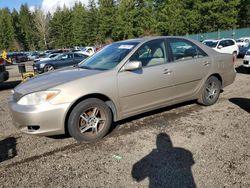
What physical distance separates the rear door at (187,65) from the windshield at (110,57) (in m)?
0.90

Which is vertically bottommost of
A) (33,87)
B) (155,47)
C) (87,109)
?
(87,109)

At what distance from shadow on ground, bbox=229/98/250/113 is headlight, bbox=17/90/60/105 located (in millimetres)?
4032

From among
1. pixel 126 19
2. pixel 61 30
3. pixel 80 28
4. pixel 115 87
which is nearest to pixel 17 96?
pixel 115 87

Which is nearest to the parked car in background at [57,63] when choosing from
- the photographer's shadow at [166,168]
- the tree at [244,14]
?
the photographer's shadow at [166,168]

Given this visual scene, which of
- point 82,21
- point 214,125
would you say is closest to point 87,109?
point 214,125

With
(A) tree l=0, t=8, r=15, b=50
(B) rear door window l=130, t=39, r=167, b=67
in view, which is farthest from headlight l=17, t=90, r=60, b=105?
(A) tree l=0, t=8, r=15, b=50

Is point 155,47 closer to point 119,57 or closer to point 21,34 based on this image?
point 119,57

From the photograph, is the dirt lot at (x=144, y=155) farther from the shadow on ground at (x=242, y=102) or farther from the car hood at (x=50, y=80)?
the car hood at (x=50, y=80)

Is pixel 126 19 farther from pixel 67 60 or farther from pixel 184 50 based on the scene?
pixel 184 50

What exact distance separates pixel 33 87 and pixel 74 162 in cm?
142

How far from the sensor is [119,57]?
5266 millimetres

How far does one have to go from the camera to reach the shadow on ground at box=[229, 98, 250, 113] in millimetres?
6324

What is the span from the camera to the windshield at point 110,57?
5215 mm

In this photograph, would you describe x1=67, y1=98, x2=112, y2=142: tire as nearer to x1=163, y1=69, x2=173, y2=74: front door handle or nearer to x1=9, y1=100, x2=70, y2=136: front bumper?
x1=9, y1=100, x2=70, y2=136: front bumper
